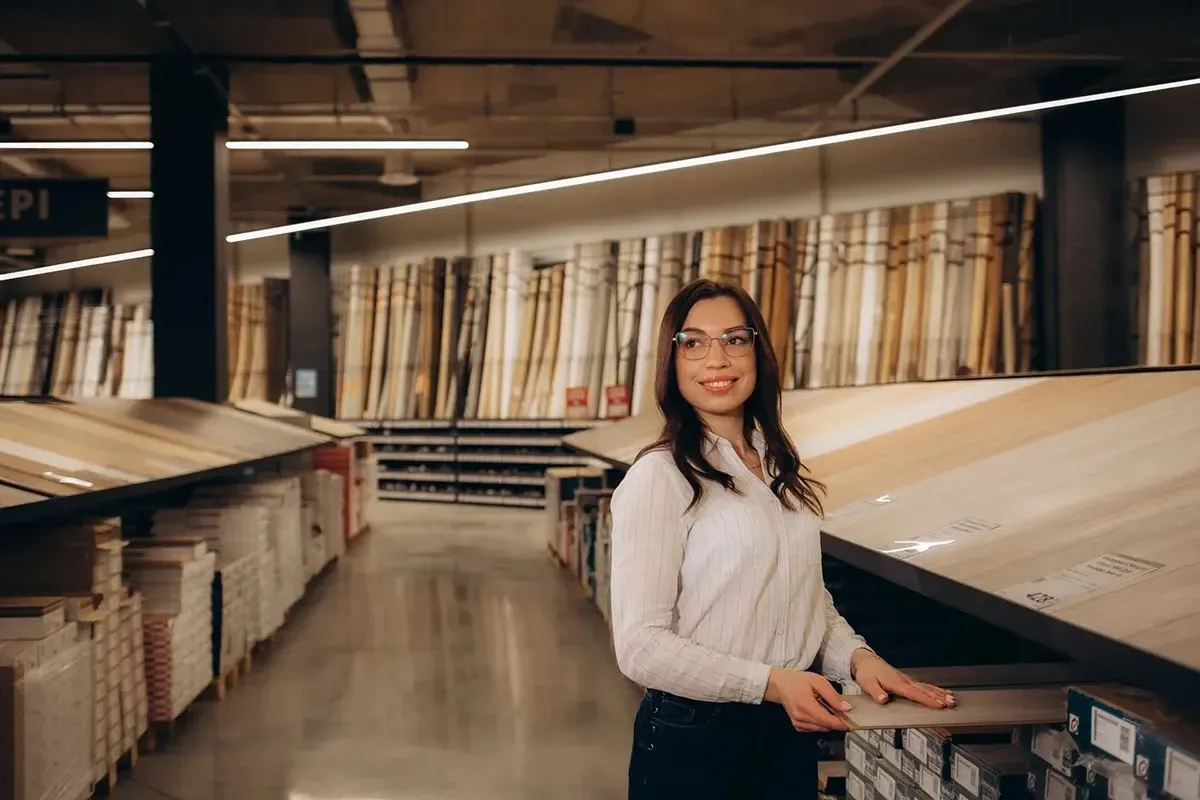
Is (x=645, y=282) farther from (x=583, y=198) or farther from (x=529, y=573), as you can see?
(x=529, y=573)

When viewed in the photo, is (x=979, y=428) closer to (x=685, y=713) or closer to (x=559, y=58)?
(x=685, y=713)

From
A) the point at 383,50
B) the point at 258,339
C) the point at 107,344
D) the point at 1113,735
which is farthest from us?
the point at 107,344

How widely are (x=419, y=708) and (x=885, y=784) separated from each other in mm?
2776

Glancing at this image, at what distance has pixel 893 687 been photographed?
1476 mm

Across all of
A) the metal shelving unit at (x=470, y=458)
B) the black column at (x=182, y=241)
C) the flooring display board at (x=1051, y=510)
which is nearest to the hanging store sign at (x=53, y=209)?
the black column at (x=182, y=241)

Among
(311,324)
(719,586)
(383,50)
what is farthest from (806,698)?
(311,324)

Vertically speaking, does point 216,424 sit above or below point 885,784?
above

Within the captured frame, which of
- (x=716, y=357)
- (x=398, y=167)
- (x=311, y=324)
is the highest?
(x=398, y=167)

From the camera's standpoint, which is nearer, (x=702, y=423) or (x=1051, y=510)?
(x=702, y=423)

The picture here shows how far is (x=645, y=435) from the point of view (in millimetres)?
5258

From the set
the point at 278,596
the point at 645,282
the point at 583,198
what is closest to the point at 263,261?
the point at 583,198

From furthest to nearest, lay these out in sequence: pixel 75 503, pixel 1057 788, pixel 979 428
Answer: pixel 75 503 < pixel 979 428 < pixel 1057 788

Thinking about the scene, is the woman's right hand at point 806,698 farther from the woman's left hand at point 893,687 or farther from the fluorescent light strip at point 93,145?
the fluorescent light strip at point 93,145

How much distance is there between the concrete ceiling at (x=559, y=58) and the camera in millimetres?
6340
